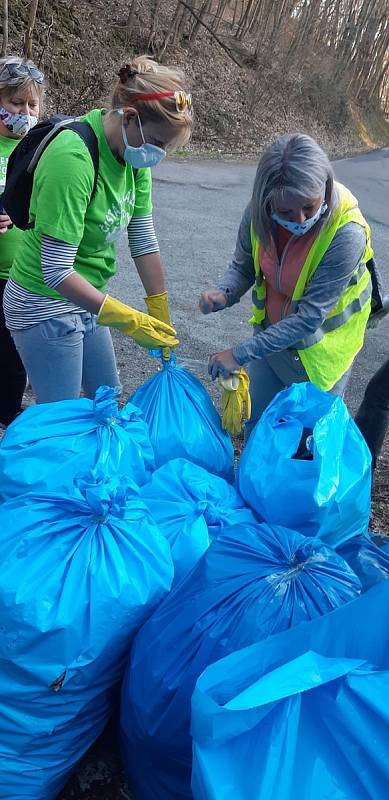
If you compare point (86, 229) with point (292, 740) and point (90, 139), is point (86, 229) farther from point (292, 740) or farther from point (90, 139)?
point (292, 740)

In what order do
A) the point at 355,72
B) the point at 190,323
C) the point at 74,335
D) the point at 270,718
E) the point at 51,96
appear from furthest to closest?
the point at 355,72
the point at 51,96
the point at 190,323
the point at 74,335
the point at 270,718

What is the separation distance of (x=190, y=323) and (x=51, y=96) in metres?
6.72

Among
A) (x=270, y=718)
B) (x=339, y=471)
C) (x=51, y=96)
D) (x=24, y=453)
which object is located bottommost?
(x=51, y=96)

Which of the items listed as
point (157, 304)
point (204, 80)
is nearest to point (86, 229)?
point (157, 304)

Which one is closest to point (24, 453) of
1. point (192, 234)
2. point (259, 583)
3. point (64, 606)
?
point (64, 606)

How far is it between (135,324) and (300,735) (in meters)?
1.32

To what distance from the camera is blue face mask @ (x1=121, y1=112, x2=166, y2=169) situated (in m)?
2.04

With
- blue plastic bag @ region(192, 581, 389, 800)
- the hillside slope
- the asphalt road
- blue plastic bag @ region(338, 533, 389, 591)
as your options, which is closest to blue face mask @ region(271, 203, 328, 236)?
blue plastic bag @ region(338, 533, 389, 591)

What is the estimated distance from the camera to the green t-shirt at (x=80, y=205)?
1943mm

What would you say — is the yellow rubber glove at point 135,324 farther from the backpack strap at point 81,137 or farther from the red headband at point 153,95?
the red headband at point 153,95

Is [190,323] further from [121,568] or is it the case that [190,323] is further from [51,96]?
[51,96]

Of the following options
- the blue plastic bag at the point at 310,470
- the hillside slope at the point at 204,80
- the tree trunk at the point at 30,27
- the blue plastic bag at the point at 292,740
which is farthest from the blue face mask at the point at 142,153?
the hillside slope at the point at 204,80

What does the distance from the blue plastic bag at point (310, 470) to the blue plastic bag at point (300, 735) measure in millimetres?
758

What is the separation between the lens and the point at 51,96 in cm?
1018
